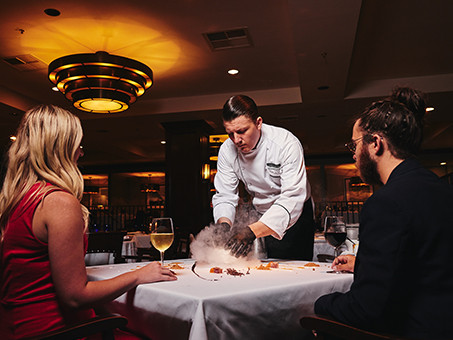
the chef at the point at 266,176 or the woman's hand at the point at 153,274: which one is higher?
the chef at the point at 266,176

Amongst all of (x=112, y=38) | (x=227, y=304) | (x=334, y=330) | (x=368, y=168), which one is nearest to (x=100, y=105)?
(x=112, y=38)

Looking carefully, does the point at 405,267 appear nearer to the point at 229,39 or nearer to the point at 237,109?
the point at 237,109

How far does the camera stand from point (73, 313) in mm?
1116

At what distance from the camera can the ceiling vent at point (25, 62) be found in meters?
5.20

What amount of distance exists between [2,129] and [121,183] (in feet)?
23.3

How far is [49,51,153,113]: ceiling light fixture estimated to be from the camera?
15.0ft

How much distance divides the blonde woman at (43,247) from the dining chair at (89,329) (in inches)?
4.3

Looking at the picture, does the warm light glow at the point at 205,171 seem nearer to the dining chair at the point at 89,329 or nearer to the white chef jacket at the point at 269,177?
the white chef jacket at the point at 269,177

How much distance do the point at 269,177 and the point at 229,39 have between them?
10.0 ft

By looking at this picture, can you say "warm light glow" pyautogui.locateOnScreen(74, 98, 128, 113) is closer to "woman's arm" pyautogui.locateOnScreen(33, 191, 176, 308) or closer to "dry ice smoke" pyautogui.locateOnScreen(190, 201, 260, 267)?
"dry ice smoke" pyautogui.locateOnScreen(190, 201, 260, 267)

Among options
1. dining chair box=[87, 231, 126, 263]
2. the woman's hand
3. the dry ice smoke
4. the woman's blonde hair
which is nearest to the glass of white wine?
the dry ice smoke

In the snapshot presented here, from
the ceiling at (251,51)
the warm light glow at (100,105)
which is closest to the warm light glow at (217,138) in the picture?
the ceiling at (251,51)

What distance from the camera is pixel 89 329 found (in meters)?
0.95

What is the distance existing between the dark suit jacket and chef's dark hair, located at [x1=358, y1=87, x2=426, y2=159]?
0.19 m
